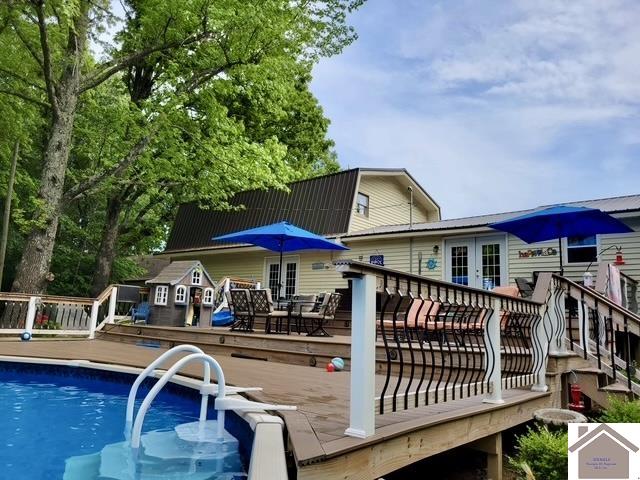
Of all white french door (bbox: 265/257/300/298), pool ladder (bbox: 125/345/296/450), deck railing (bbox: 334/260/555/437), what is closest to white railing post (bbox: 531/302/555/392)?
deck railing (bbox: 334/260/555/437)

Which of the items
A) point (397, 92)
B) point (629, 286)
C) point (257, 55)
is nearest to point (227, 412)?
point (629, 286)

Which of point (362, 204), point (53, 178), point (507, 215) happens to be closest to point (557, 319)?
point (507, 215)

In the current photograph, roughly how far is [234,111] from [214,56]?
503 centimetres

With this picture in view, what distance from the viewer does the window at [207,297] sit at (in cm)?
935

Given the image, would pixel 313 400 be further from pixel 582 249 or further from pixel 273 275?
pixel 273 275

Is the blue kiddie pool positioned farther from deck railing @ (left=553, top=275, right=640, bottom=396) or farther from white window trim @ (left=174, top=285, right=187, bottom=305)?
deck railing @ (left=553, top=275, right=640, bottom=396)

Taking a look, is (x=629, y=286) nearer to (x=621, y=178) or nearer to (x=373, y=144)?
(x=621, y=178)

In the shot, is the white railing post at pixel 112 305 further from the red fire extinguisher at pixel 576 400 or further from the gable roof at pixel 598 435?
the gable roof at pixel 598 435

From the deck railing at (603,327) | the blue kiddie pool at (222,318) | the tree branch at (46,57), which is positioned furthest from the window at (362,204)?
the deck railing at (603,327)

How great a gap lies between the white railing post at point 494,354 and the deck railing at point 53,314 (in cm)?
907

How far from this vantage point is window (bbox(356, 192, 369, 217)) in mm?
13436

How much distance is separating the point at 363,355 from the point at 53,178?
1026 centimetres

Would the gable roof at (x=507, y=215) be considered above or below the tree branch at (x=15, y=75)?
below

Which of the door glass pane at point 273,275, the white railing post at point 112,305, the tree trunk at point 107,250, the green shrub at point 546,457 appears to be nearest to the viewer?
the green shrub at point 546,457
